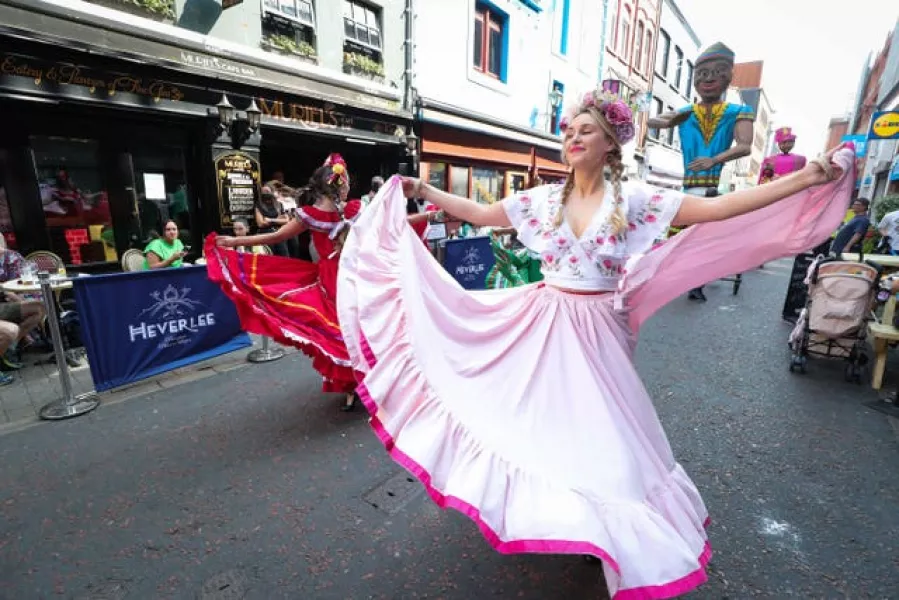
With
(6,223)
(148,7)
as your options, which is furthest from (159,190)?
(148,7)

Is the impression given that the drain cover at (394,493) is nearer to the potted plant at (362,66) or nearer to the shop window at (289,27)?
the shop window at (289,27)

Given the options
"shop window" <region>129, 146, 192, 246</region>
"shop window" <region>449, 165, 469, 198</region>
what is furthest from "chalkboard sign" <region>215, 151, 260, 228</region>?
"shop window" <region>449, 165, 469, 198</region>

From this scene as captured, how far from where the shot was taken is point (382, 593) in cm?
206

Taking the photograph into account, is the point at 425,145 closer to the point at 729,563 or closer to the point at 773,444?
the point at 773,444

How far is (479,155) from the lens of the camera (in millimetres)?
14375

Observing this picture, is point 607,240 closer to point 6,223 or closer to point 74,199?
point 6,223

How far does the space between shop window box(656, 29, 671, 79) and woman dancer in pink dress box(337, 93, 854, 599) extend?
2721cm

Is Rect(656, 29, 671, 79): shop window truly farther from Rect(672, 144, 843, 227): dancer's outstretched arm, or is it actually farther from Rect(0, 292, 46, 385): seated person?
Rect(0, 292, 46, 385): seated person

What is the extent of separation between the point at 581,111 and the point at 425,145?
36.1ft

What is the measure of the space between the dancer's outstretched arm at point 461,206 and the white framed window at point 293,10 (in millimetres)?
8164

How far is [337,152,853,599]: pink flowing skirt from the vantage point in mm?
1535

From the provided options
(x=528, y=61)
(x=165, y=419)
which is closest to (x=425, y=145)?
(x=528, y=61)

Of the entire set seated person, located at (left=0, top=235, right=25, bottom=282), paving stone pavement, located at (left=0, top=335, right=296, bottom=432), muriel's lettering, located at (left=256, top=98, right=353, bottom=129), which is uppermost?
muriel's lettering, located at (left=256, top=98, right=353, bottom=129)

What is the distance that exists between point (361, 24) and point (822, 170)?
35.7ft
